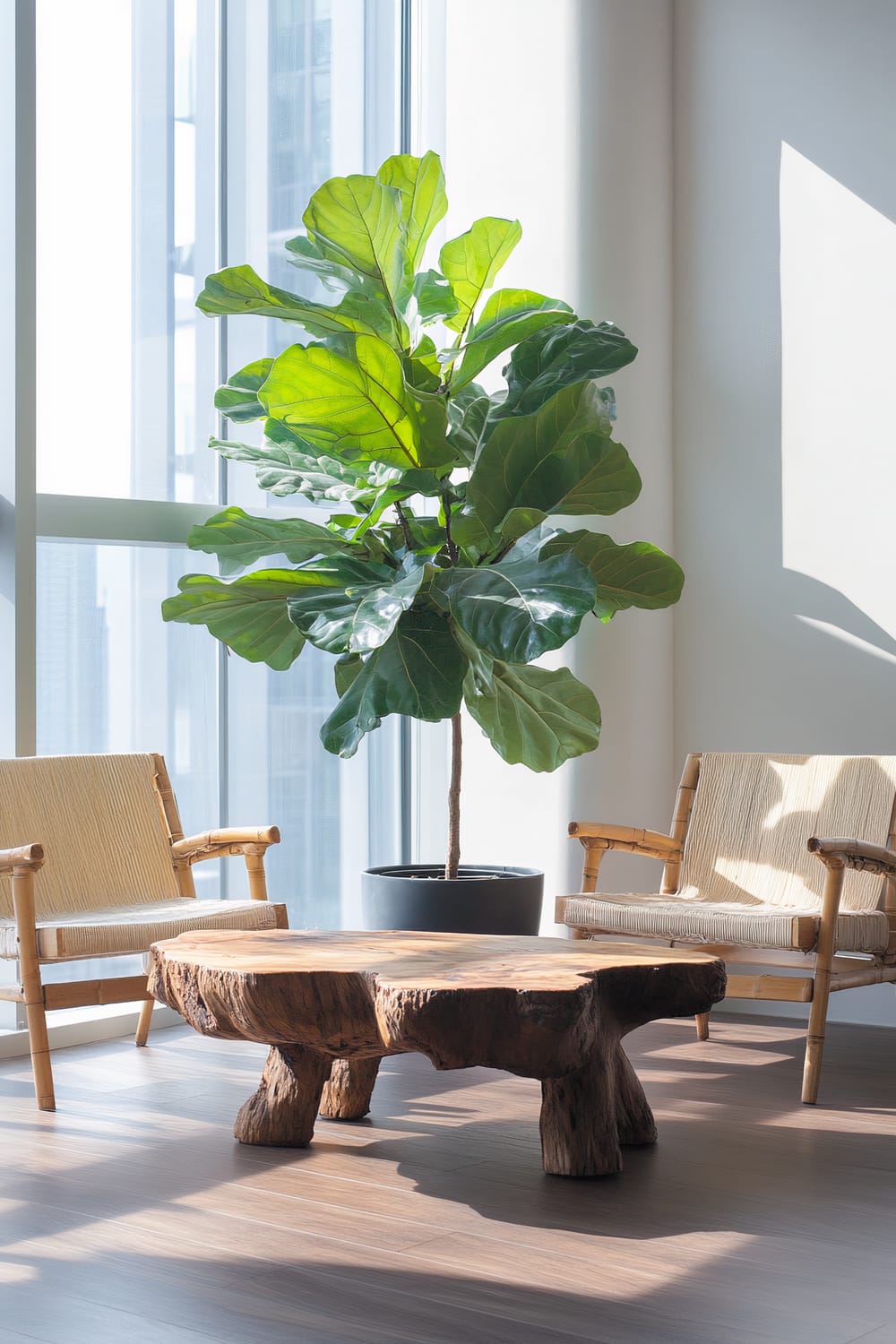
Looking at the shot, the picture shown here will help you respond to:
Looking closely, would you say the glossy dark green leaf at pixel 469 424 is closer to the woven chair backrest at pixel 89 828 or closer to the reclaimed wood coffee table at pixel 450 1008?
the woven chair backrest at pixel 89 828

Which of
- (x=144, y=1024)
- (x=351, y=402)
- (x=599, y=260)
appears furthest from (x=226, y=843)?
(x=599, y=260)

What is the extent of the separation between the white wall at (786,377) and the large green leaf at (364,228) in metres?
1.27

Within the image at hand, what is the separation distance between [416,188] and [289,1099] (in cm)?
223

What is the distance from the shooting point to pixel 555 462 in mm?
3711

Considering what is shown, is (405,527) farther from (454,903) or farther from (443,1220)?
(443,1220)

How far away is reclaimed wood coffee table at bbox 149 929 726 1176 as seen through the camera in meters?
2.41

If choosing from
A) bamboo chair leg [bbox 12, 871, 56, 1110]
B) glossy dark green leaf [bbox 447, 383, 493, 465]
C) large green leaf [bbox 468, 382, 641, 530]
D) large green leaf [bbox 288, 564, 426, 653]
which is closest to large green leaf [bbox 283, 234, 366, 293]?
glossy dark green leaf [bbox 447, 383, 493, 465]

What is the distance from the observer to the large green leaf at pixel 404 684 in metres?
3.60

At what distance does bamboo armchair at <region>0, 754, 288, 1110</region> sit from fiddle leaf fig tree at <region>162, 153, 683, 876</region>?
0.43 meters

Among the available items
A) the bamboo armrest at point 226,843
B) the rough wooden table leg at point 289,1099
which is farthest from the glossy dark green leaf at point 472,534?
the rough wooden table leg at point 289,1099

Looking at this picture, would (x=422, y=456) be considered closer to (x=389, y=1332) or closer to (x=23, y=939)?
(x=23, y=939)

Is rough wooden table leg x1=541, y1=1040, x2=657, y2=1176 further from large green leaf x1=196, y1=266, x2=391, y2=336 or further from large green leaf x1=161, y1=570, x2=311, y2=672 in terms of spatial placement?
large green leaf x1=196, y1=266, x2=391, y2=336

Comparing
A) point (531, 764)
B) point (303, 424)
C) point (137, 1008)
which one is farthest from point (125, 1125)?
point (303, 424)

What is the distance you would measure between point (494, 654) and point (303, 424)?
2.59ft
